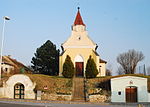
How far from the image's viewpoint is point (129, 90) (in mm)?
27609

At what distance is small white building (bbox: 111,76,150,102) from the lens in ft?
89.2

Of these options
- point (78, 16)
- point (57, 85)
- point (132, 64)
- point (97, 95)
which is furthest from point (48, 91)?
point (132, 64)

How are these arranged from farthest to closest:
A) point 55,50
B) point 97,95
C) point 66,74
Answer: point 55,50 < point 66,74 < point 97,95

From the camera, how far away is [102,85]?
1215 inches

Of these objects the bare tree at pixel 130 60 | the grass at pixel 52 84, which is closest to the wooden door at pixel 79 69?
the grass at pixel 52 84

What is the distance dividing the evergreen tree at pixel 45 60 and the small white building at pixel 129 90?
20.8 meters

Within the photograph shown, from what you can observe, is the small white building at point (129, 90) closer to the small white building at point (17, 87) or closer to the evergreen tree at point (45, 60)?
the small white building at point (17, 87)

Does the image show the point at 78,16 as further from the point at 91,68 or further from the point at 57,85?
the point at 57,85

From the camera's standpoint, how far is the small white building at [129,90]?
2719cm

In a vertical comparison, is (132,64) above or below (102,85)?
above

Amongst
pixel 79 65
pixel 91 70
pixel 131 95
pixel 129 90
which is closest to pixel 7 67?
pixel 79 65

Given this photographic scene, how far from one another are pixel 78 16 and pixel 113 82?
2107 cm

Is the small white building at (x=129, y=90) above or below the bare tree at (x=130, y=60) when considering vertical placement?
below

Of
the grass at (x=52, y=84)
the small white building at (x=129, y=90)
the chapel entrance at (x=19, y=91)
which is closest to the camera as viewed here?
the small white building at (x=129, y=90)
